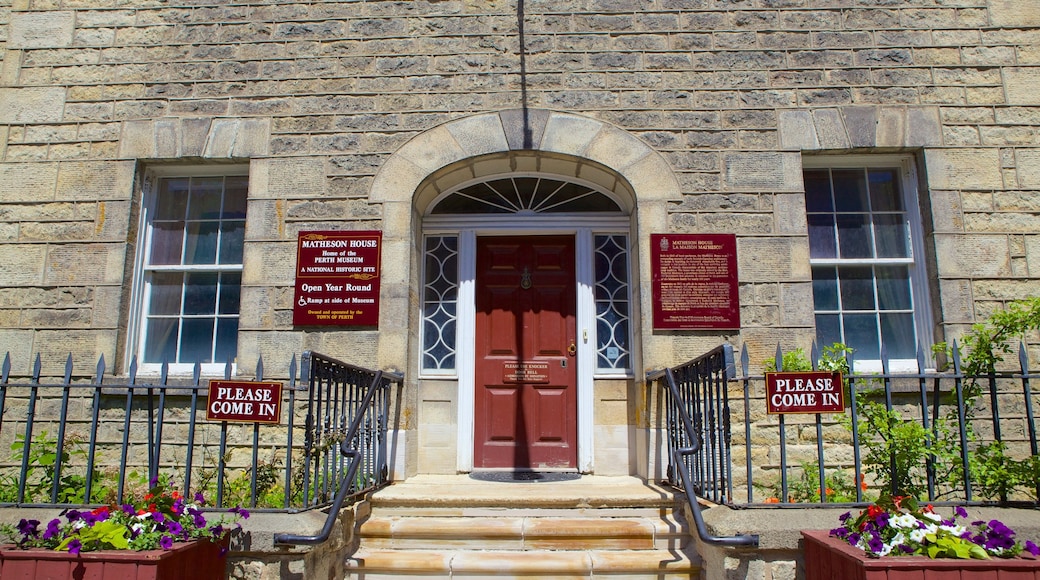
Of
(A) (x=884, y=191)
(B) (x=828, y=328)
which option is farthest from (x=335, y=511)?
(A) (x=884, y=191)

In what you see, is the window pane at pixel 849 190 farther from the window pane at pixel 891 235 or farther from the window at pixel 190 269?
the window at pixel 190 269

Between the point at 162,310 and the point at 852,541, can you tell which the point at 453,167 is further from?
the point at 852,541

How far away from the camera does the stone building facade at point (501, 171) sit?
5777 mm

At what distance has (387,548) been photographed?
452cm

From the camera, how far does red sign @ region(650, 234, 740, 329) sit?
5629 mm

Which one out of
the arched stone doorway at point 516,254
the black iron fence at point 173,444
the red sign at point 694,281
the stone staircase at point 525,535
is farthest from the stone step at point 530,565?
the red sign at point 694,281

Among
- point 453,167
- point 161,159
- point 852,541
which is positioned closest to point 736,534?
point 852,541

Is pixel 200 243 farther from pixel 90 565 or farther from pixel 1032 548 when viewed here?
pixel 1032 548

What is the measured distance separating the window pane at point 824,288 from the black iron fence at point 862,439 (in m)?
0.80

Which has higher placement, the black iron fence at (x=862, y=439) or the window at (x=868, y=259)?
the window at (x=868, y=259)

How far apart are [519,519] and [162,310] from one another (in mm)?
3606

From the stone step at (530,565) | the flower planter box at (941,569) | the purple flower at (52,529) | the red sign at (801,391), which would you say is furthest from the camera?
the stone step at (530,565)

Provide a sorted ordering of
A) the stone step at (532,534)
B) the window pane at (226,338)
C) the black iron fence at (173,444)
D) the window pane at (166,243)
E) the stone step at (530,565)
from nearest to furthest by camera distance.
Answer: the stone step at (530,565) → the stone step at (532,534) → the black iron fence at (173,444) → the window pane at (226,338) → the window pane at (166,243)

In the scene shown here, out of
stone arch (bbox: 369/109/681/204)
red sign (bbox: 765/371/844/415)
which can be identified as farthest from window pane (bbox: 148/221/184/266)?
red sign (bbox: 765/371/844/415)
